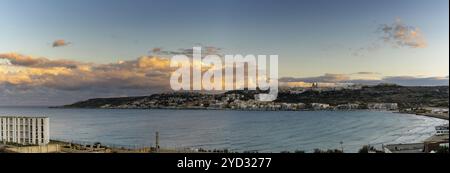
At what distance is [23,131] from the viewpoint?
203 inches

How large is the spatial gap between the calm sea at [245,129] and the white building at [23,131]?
0.10 metres

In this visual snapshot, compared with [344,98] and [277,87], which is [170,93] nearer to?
[277,87]

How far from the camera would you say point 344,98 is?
5.92m

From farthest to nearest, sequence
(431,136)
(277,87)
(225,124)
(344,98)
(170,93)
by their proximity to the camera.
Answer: (225,124)
(344,98)
(170,93)
(277,87)
(431,136)

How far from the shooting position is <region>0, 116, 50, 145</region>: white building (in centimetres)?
488

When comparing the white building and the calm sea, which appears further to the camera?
the calm sea

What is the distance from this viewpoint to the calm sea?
5.91m

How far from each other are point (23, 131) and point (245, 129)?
23.9 feet

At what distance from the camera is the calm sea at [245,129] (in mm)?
5906

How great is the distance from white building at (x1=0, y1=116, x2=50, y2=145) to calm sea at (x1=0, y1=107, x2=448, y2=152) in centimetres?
10

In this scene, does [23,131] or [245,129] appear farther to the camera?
[245,129]
